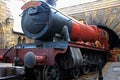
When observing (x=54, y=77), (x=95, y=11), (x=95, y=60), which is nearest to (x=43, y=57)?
(x=54, y=77)

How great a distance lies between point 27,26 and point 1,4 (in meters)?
5.13

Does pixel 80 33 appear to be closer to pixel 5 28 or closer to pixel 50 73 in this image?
pixel 50 73

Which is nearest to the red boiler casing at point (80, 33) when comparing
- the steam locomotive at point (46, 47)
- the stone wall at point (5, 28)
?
the steam locomotive at point (46, 47)

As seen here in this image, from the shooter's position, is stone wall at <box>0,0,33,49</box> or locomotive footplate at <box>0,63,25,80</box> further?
stone wall at <box>0,0,33,49</box>

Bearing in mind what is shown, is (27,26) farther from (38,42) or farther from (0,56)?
(0,56)

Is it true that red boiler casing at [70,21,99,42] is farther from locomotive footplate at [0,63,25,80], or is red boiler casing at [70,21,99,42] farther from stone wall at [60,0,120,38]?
stone wall at [60,0,120,38]

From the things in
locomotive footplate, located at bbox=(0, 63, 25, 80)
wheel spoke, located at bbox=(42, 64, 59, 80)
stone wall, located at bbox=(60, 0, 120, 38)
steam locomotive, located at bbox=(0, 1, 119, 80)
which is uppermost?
stone wall, located at bbox=(60, 0, 120, 38)

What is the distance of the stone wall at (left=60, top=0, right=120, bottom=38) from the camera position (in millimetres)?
13195

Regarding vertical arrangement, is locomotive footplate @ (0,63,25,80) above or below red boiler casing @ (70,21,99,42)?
below

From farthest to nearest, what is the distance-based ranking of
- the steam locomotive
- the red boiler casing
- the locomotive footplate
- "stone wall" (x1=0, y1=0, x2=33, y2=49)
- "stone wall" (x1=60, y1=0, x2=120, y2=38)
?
"stone wall" (x1=60, y1=0, x2=120, y2=38) → "stone wall" (x1=0, y1=0, x2=33, y2=49) → the red boiler casing → the steam locomotive → the locomotive footplate

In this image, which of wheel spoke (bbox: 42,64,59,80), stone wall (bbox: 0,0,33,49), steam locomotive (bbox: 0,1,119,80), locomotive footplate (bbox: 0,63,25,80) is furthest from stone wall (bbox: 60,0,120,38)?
locomotive footplate (bbox: 0,63,25,80)

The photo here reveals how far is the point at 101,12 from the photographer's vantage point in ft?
45.2

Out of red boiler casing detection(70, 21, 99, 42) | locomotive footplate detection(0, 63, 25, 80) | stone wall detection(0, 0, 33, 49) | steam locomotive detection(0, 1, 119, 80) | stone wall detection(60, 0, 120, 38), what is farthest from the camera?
stone wall detection(60, 0, 120, 38)

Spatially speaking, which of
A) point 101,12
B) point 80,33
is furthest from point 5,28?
point 101,12
